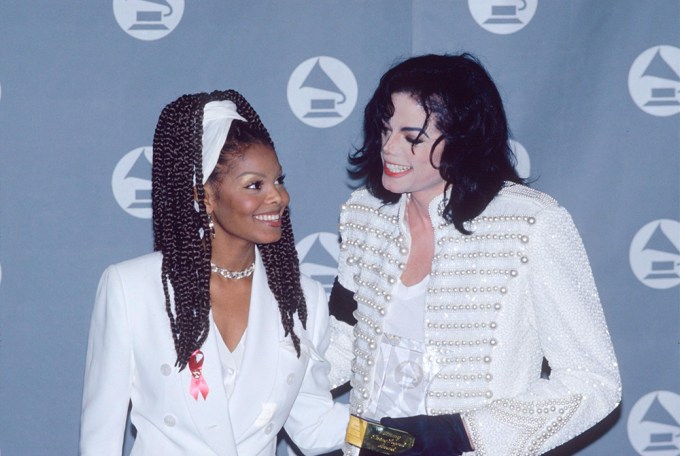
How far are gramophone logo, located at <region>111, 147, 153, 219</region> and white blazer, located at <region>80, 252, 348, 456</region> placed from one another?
90cm

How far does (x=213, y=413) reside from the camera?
2074 mm

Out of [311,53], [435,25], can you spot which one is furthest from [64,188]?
[435,25]

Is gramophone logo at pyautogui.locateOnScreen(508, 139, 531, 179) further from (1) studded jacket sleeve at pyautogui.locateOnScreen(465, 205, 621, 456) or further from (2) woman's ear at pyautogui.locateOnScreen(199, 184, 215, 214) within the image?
(2) woman's ear at pyautogui.locateOnScreen(199, 184, 215, 214)

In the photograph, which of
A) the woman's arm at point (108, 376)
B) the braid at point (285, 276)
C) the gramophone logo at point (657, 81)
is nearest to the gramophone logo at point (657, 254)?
the gramophone logo at point (657, 81)

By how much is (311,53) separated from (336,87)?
0.14 metres

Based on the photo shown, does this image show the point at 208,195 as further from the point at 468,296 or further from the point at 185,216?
the point at 468,296

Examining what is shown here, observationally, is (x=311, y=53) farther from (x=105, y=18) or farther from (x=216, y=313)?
(x=216, y=313)

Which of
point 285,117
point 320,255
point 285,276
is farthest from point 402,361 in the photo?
point 285,117

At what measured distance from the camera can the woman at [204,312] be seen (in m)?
2.08

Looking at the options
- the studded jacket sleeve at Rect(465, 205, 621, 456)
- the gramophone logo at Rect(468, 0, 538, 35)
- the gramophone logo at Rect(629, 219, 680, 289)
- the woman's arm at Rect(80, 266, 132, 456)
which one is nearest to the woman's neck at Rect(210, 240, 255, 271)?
the woman's arm at Rect(80, 266, 132, 456)

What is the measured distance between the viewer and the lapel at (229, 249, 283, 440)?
7.02 feet

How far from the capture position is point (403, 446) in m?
2.12

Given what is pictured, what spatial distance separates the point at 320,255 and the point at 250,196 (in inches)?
41.7

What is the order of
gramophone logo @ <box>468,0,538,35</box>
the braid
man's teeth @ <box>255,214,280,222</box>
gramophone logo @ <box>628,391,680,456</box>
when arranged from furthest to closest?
1. gramophone logo @ <box>628,391,680,456</box>
2. gramophone logo @ <box>468,0,538,35</box>
3. the braid
4. man's teeth @ <box>255,214,280,222</box>
